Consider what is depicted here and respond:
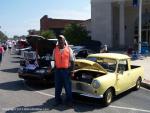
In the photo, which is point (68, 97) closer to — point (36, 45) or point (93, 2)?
point (36, 45)

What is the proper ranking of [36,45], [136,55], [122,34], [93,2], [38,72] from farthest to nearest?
[93,2], [122,34], [136,55], [36,45], [38,72]

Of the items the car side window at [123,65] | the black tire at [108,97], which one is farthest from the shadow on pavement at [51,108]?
the car side window at [123,65]

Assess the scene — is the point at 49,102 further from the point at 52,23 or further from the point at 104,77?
the point at 52,23

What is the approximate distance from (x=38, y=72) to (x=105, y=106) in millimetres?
4138

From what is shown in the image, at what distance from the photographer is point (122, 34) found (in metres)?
42.1

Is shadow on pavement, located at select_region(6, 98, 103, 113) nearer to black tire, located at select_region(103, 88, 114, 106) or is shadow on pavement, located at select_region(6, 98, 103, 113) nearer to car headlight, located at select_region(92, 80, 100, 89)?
black tire, located at select_region(103, 88, 114, 106)

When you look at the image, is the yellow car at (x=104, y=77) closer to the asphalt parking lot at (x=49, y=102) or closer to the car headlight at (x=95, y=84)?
the car headlight at (x=95, y=84)

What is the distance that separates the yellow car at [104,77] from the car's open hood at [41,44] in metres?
2.56

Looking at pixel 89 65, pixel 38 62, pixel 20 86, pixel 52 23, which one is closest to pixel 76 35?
pixel 38 62

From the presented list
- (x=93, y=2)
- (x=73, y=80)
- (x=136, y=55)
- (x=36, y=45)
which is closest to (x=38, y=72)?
(x=36, y=45)

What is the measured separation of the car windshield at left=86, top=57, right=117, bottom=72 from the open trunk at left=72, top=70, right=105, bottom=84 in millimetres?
478

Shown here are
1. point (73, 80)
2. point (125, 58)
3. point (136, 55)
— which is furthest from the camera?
point (136, 55)

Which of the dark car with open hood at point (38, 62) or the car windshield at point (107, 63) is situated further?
the dark car with open hood at point (38, 62)

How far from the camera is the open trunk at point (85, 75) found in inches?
443
